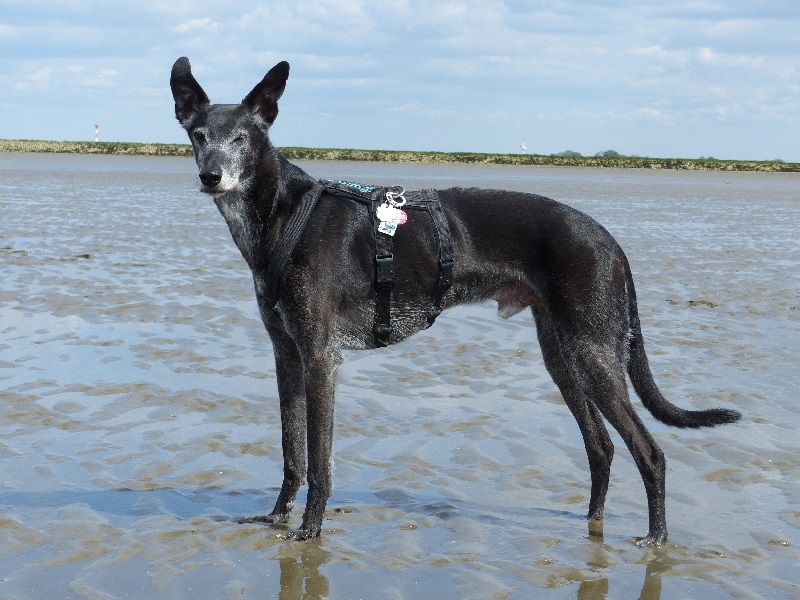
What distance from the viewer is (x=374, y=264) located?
5.80 metres

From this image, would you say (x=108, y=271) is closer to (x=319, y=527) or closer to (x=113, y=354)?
(x=113, y=354)

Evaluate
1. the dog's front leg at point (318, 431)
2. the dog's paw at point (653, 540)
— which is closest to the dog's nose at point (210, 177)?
the dog's front leg at point (318, 431)

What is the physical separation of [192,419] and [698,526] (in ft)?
12.2

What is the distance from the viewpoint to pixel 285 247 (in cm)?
571

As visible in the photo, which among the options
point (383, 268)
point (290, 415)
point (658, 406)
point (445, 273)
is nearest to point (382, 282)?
point (383, 268)

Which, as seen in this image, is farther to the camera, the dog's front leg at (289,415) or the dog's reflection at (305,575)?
the dog's front leg at (289,415)

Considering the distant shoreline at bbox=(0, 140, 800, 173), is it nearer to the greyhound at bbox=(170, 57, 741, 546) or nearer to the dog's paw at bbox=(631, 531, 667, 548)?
the greyhound at bbox=(170, 57, 741, 546)

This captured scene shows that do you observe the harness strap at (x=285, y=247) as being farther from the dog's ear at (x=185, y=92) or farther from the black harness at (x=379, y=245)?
the dog's ear at (x=185, y=92)

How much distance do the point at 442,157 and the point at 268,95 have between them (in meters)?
69.9

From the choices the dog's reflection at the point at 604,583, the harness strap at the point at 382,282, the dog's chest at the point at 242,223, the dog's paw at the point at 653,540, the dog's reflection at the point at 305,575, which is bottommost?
the dog's reflection at the point at 305,575

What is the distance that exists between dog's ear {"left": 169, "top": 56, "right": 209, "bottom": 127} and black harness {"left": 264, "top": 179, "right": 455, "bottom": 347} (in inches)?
31.2

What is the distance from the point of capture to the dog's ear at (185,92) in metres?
5.75

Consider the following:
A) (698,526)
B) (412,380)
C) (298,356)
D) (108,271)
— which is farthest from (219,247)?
(698,526)

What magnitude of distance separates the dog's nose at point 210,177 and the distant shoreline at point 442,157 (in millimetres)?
62138
